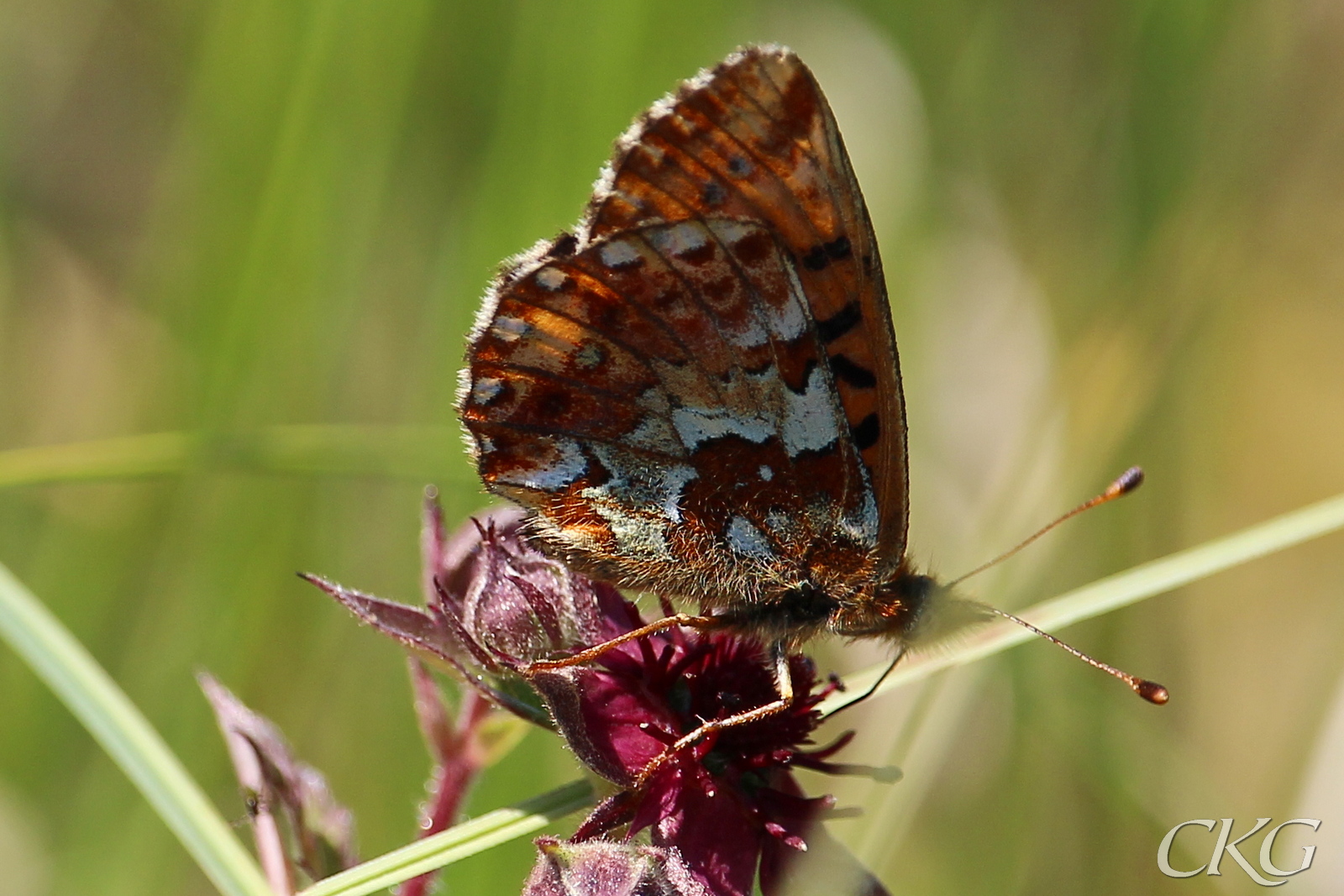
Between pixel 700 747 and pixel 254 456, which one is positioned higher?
pixel 254 456

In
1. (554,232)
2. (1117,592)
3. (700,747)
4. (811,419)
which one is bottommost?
(700,747)

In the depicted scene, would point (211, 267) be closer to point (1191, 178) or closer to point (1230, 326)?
point (1191, 178)

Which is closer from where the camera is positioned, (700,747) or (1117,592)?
(700,747)

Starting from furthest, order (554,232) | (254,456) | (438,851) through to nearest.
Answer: (554,232) → (254,456) → (438,851)

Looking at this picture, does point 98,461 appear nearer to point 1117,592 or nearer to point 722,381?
point 722,381

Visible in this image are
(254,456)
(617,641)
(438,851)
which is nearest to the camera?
(438,851)

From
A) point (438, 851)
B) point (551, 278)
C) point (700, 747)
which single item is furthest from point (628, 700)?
point (551, 278)

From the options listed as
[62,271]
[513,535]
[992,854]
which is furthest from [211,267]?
[992,854]
